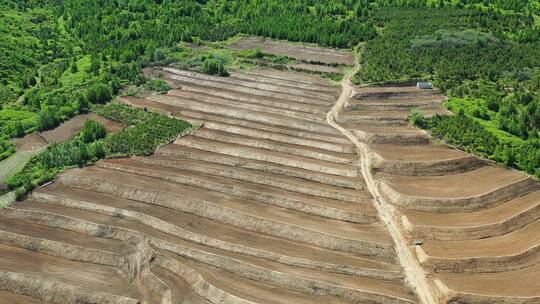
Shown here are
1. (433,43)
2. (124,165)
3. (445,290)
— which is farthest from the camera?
(433,43)

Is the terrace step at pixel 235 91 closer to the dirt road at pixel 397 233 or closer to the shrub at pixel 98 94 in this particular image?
the dirt road at pixel 397 233

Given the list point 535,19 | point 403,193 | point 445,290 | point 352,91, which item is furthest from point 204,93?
point 535,19

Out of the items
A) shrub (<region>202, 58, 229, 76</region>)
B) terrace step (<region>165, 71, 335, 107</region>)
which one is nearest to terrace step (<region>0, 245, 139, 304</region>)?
terrace step (<region>165, 71, 335, 107</region>)

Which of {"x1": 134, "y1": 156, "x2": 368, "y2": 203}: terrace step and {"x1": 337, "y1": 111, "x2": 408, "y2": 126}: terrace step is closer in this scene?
{"x1": 134, "y1": 156, "x2": 368, "y2": 203}: terrace step

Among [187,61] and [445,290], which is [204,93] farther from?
[445,290]

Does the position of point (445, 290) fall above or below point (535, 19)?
below

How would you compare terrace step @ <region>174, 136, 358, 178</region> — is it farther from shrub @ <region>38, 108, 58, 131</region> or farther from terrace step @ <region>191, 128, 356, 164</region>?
shrub @ <region>38, 108, 58, 131</region>

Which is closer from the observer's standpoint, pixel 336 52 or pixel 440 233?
pixel 440 233
